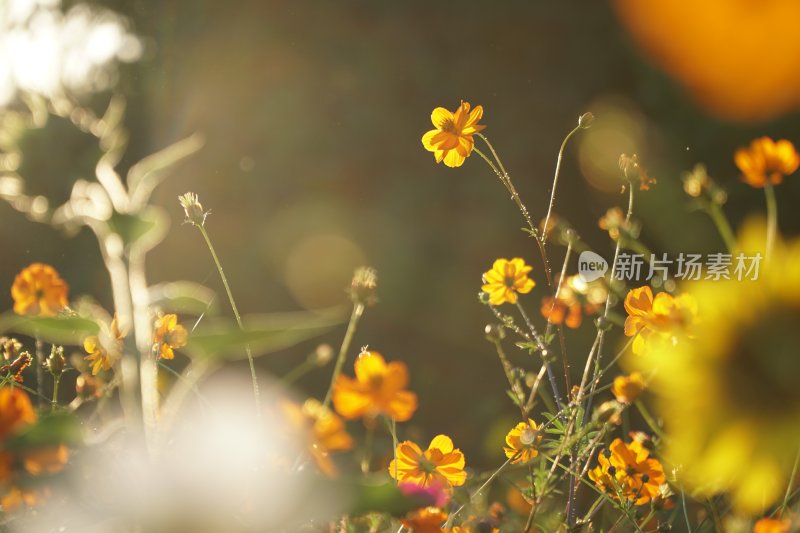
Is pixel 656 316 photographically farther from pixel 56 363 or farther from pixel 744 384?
pixel 56 363

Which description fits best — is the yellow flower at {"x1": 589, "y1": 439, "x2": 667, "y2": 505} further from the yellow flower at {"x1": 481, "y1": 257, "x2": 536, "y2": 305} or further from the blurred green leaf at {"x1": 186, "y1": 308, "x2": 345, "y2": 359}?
the blurred green leaf at {"x1": 186, "y1": 308, "x2": 345, "y2": 359}

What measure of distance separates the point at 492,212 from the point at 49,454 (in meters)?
2.57

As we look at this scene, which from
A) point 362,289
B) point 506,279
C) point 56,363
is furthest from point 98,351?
point 506,279

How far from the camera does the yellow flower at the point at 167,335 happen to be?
823 millimetres

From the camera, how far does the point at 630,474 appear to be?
845mm

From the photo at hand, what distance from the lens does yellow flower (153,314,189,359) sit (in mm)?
823

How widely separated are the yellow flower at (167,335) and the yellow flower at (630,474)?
482 mm

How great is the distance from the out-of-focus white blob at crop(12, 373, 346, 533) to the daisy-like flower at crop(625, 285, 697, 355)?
33cm

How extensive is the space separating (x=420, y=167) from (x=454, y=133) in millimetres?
2006

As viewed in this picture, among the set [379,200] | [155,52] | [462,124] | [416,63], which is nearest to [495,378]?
[379,200]

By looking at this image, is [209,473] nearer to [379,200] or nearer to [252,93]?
[379,200]

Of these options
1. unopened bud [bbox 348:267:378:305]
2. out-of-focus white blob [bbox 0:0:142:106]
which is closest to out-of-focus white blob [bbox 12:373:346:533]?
unopened bud [bbox 348:267:378:305]

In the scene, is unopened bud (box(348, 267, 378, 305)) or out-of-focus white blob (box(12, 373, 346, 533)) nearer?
out-of-focus white blob (box(12, 373, 346, 533))

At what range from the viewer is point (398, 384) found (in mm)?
497
